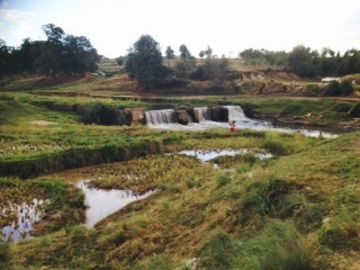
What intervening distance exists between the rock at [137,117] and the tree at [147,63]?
27.7 meters

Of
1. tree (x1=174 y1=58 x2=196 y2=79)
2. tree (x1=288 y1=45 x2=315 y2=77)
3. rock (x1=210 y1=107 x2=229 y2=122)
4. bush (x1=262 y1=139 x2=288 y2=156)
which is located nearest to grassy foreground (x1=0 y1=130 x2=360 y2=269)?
bush (x1=262 y1=139 x2=288 y2=156)

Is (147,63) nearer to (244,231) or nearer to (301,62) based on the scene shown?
(301,62)

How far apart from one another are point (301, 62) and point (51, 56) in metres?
49.5

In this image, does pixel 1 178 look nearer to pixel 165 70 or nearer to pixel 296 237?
pixel 296 237

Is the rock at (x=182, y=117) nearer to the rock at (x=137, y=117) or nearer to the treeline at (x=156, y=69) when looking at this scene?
the rock at (x=137, y=117)

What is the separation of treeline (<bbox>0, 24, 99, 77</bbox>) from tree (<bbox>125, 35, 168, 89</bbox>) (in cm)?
1687

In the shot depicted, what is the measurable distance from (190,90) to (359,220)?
63.2 metres

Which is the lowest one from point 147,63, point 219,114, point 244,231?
point 219,114

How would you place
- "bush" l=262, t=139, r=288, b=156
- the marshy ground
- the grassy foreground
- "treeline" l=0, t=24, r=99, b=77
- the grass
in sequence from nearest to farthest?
the grassy foreground → the marshy ground → the grass → "bush" l=262, t=139, r=288, b=156 → "treeline" l=0, t=24, r=99, b=77

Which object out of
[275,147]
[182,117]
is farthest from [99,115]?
[275,147]

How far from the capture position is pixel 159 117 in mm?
44875

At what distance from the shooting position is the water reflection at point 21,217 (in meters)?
14.4

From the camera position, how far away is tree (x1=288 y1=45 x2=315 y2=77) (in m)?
74.0

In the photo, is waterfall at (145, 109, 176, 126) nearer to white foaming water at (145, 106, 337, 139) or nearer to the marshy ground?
white foaming water at (145, 106, 337, 139)
